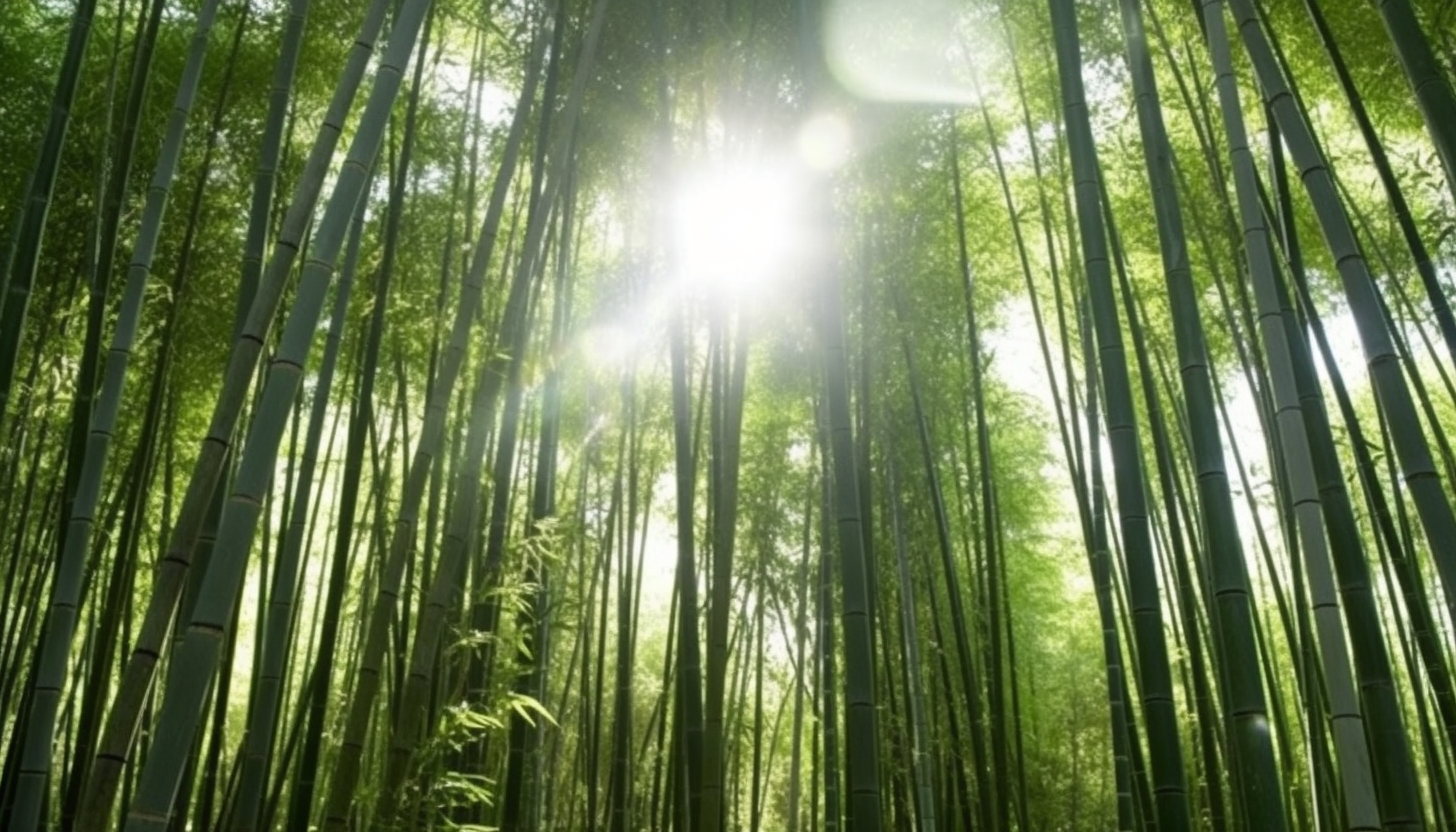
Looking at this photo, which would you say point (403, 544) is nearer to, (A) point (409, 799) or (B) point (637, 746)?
(A) point (409, 799)

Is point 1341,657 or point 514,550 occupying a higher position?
point 514,550

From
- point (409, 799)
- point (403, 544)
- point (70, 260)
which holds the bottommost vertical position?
point (409, 799)

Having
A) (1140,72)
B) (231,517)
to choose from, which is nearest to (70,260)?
(231,517)

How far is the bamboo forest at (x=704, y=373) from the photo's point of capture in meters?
2.05

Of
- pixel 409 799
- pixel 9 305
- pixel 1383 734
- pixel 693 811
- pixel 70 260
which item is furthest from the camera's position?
pixel 70 260

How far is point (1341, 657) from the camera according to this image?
6.26 feet

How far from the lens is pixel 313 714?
3.00 meters

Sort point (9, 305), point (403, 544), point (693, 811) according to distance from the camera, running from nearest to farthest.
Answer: point (403, 544), point (9, 305), point (693, 811)

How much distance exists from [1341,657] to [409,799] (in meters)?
1.88

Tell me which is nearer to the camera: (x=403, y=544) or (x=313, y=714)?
(x=403, y=544)

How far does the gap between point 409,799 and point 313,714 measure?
0.56 m

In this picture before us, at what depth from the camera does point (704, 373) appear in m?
4.43

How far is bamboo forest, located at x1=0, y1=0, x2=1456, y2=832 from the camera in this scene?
2.05 m

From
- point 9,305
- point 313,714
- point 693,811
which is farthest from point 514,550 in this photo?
point 9,305
